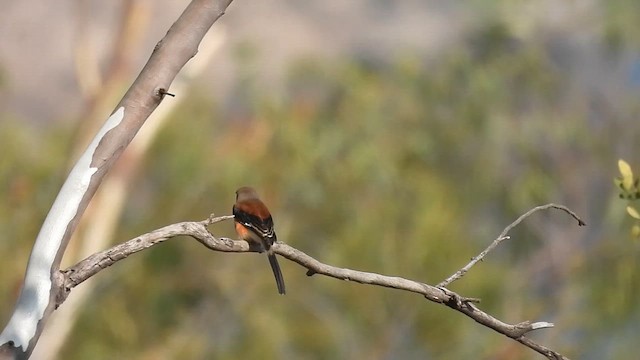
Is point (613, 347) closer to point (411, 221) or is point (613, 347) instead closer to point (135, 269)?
point (411, 221)

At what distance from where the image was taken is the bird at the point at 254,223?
9.81 ft

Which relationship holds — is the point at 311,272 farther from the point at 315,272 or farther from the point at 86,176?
the point at 86,176

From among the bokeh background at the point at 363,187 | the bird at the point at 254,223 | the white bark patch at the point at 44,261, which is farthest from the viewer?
the bokeh background at the point at 363,187

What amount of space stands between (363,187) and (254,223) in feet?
15.0

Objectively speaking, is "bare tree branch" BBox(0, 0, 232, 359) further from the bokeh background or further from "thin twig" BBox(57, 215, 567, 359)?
the bokeh background

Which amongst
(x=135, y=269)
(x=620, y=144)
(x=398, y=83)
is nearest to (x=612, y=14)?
(x=620, y=144)

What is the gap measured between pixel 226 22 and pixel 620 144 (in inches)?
116

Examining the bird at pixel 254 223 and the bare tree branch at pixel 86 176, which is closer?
the bare tree branch at pixel 86 176

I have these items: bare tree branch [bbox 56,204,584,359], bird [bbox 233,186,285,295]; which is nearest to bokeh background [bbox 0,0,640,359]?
bird [bbox 233,186,285,295]

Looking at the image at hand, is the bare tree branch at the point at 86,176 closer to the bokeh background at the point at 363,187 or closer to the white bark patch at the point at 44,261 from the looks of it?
the white bark patch at the point at 44,261

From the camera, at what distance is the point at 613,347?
715cm

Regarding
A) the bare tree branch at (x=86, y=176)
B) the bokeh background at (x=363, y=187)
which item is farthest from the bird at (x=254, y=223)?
the bokeh background at (x=363, y=187)

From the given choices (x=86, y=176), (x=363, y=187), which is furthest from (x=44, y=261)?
(x=363, y=187)

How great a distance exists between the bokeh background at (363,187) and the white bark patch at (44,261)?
5.04 meters
